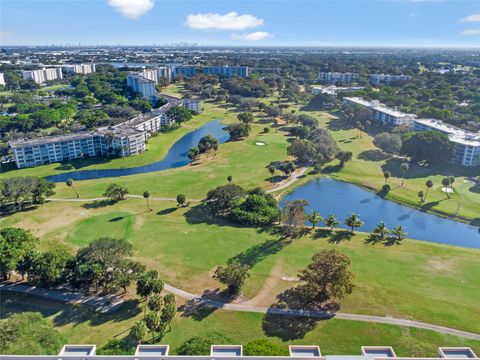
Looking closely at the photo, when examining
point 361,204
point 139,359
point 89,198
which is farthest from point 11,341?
point 361,204

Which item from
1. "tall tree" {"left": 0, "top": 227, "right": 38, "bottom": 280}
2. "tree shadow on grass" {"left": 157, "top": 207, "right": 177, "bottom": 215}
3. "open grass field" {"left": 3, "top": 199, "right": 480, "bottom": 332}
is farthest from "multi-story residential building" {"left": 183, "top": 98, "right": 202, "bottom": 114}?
"tall tree" {"left": 0, "top": 227, "right": 38, "bottom": 280}

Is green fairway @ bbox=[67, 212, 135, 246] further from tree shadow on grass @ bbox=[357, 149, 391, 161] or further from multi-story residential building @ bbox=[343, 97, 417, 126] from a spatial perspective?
multi-story residential building @ bbox=[343, 97, 417, 126]

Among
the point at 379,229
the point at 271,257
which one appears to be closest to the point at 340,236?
the point at 379,229

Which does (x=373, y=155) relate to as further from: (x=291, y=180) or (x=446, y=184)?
(x=291, y=180)

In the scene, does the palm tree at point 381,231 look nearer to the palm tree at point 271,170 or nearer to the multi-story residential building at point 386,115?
the palm tree at point 271,170

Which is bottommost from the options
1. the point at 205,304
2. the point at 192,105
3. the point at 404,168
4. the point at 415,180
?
the point at 205,304

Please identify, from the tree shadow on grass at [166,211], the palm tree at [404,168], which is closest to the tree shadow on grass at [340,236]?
the palm tree at [404,168]
